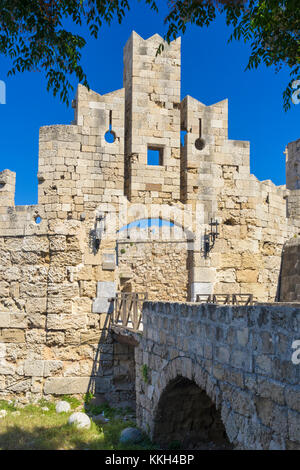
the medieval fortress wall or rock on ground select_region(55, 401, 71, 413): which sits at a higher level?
the medieval fortress wall

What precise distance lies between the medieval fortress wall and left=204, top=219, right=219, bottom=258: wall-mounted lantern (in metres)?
0.10

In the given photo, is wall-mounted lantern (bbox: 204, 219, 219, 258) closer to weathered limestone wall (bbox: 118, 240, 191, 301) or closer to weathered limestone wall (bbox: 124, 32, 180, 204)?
weathered limestone wall (bbox: 124, 32, 180, 204)

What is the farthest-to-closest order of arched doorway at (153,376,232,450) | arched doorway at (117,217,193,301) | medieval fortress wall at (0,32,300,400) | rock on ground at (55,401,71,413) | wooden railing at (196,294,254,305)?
1. arched doorway at (117,217,193,301)
2. medieval fortress wall at (0,32,300,400)
3. rock on ground at (55,401,71,413)
4. wooden railing at (196,294,254,305)
5. arched doorway at (153,376,232,450)

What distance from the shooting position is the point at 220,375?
523cm

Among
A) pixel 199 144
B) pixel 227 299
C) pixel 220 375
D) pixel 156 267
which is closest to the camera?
pixel 220 375

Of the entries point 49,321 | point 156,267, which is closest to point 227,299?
point 49,321

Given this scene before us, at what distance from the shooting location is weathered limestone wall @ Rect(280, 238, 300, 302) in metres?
11.4

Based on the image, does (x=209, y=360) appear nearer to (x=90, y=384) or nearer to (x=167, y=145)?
(x=90, y=384)

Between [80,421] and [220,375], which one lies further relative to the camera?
[80,421]

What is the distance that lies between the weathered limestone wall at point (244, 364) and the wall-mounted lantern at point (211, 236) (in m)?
4.34

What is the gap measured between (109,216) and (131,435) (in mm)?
4923

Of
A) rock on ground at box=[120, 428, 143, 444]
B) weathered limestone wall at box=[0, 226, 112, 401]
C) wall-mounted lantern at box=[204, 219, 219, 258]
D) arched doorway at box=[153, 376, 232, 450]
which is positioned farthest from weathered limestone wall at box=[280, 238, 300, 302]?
rock on ground at box=[120, 428, 143, 444]

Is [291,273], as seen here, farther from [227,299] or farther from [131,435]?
[131,435]
